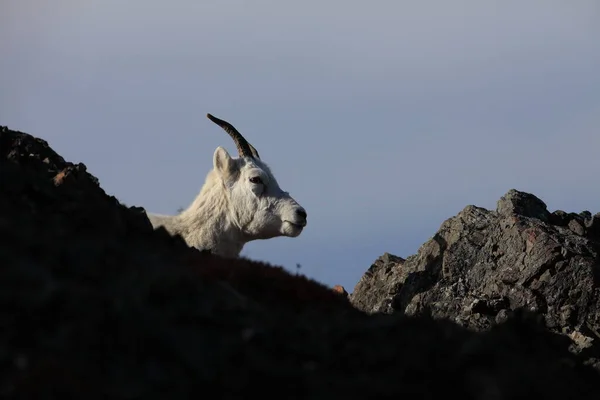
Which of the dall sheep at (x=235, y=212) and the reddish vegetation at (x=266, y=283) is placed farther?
the dall sheep at (x=235, y=212)

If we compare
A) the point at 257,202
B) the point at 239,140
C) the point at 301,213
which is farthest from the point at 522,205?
the point at 239,140

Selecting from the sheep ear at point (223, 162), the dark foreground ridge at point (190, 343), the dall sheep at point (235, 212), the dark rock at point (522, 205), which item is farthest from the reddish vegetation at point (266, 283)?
the dark rock at point (522, 205)

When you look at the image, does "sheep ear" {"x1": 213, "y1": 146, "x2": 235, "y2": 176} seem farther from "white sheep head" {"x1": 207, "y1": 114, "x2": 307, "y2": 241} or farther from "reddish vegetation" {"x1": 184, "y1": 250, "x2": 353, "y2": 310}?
"reddish vegetation" {"x1": 184, "y1": 250, "x2": 353, "y2": 310}

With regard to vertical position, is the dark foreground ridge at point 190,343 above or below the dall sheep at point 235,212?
below

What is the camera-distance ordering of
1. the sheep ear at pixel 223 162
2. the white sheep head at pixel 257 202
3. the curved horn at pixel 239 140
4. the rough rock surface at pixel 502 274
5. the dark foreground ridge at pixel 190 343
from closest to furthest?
1. the dark foreground ridge at pixel 190 343
2. the rough rock surface at pixel 502 274
3. the white sheep head at pixel 257 202
4. the sheep ear at pixel 223 162
5. the curved horn at pixel 239 140

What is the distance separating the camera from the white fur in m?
20.9

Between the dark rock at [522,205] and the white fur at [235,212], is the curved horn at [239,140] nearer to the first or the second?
the white fur at [235,212]

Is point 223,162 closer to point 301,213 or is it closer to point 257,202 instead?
→ point 257,202

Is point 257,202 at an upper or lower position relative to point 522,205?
lower

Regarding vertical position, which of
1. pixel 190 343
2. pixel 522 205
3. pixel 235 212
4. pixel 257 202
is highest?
pixel 522 205

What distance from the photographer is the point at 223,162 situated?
2152cm

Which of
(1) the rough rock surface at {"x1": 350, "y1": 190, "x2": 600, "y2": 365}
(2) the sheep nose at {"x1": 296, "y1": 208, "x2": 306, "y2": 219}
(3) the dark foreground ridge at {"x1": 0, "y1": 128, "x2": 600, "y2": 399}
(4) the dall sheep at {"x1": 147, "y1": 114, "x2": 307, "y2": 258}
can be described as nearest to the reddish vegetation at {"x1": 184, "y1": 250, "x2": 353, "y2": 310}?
(3) the dark foreground ridge at {"x1": 0, "y1": 128, "x2": 600, "y2": 399}

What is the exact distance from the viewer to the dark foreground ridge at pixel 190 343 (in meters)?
7.66

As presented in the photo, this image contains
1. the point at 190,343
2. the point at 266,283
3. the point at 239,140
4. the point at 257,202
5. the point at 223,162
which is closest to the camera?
the point at 190,343
